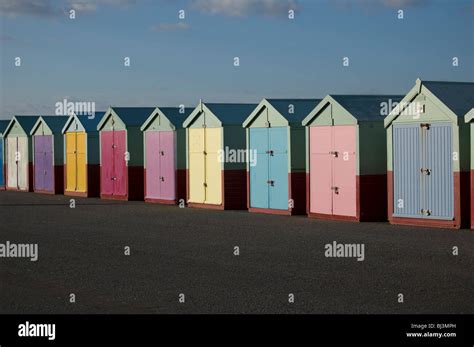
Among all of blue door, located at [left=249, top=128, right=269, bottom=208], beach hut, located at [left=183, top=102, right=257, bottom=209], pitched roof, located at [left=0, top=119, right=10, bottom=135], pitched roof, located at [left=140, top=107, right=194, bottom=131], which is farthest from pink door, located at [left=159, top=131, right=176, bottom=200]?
pitched roof, located at [left=0, top=119, right=10, bottom=135]

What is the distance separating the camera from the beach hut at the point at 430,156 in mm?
18625

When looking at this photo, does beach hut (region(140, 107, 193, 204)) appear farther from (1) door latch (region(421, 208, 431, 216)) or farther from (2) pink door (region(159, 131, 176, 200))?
→ (1) door latch (region(421, 208, 431, 216))

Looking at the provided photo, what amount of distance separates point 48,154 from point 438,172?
21.7 meters

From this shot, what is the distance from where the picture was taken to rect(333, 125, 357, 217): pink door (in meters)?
21.1

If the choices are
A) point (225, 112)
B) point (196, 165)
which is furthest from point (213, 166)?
point (225, 112)

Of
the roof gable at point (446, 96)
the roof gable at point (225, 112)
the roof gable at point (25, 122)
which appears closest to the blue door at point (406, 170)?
the roof gable at point (446, 96)

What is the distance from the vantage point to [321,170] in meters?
22.2

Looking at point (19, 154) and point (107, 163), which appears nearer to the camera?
point (107, 163)

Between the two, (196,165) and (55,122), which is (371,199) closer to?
(196,165)

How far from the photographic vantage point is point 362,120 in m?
21.1

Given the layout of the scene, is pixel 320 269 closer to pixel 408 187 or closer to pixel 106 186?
pixel 408 187

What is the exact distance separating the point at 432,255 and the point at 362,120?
7.23 m

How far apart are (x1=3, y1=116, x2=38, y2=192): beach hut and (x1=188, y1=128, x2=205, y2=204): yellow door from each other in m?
13.3

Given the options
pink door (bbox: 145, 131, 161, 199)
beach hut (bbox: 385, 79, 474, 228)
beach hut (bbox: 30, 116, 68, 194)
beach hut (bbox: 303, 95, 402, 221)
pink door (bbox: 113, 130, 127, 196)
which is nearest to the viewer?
beach hut (bbox: 385, 79, 474, 228)
